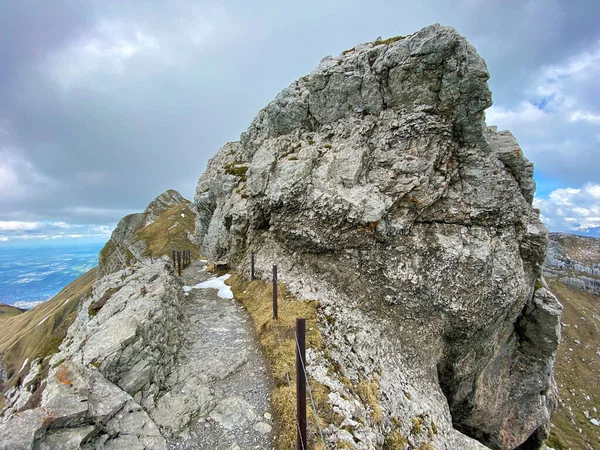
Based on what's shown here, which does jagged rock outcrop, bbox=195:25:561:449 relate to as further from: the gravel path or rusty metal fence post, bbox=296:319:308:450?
rusty metal fence post, bbox=296:319:308:450

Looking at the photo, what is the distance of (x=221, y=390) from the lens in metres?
10.5

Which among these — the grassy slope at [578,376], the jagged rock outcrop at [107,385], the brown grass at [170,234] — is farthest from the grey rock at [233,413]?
the brown grass at [170,234]

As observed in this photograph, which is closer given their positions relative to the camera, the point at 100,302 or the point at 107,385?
the point at 107,385

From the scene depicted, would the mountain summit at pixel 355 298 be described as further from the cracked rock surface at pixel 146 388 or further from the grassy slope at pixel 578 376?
the grassy slope at pixel 578 376

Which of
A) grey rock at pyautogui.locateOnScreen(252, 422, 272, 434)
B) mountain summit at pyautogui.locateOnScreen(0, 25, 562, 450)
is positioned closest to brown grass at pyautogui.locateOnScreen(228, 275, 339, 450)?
mountain summit at pyautogui.locateOnScreen(0, 25, 562, 450)

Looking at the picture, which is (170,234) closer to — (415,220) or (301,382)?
(415,220)

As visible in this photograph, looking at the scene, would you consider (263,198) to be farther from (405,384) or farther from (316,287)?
(405,384)

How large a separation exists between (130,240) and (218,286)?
9527 cm

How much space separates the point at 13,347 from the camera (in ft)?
379

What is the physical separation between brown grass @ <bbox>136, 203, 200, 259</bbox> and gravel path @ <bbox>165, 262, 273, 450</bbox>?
6359 centimetres

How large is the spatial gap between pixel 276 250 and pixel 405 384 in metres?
12.3

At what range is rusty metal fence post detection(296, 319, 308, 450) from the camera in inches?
261

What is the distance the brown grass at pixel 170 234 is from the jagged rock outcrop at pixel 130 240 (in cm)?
226

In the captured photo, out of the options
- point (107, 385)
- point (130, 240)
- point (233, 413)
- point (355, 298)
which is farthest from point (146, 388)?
point (130, 240)
